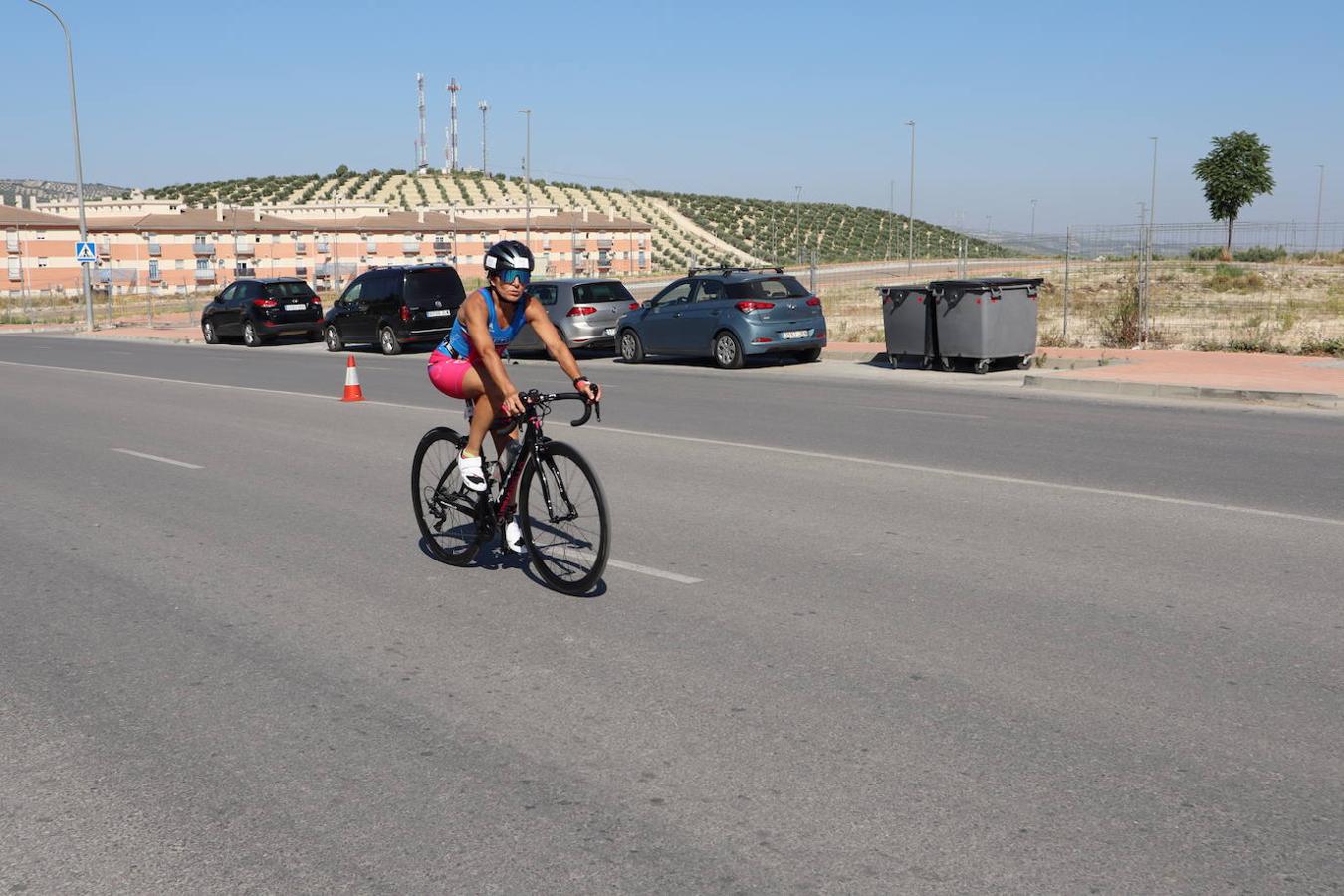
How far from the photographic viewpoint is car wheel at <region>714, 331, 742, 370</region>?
72.3ft

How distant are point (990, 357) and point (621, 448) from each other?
9567mm

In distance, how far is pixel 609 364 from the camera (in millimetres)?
24141

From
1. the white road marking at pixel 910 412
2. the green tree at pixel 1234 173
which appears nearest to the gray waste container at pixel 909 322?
the white road marking at pixel 910 412

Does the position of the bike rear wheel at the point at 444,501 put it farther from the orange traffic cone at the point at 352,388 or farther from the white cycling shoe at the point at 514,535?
the orange traffic cone at the point at 352,388

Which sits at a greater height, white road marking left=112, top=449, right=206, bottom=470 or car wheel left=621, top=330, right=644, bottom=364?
car wheel left=621, top=330, right=644, bottom=364

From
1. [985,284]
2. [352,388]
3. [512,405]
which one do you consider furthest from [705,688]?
[985,284]

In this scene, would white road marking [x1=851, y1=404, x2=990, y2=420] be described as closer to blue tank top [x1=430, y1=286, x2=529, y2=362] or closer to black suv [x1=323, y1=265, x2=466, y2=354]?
blue tank top [x1=430, y1=286, x2=529, y2=362]

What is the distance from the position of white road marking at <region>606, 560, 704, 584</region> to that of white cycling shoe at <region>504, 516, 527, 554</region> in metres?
0.50

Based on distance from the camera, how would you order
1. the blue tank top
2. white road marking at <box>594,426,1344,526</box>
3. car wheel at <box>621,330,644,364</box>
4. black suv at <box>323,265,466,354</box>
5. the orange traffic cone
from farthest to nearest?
black suv at <box>323,265,466,354</box> < car wheel at <box>621,330,644,364</box> < the orange traffic cone < white road marking at <box>594,426,1344,526</box> < the blue tank top

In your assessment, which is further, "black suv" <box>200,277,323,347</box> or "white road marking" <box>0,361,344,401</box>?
"black suv" <box>200,277,323,347</box>

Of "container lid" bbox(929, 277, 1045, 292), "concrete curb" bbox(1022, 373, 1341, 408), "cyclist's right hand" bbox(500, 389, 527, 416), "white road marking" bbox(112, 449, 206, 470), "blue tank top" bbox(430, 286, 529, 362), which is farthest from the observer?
"container lid" bbox(929, 277, 1045, 292)

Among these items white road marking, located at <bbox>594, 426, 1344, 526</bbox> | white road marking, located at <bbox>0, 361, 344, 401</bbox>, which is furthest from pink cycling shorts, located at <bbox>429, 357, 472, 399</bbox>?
white road marking, located at <bbox>0, 361, 344, 401</bbox>

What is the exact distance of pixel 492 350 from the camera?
21.4 ft

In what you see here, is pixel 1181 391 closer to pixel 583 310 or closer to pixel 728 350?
pixel 728 350
